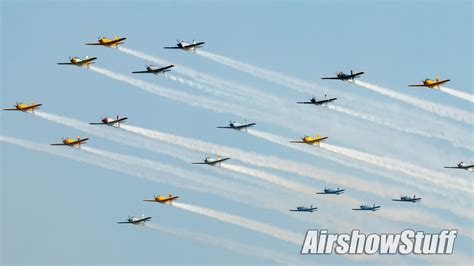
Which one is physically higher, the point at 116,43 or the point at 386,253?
the point at 116,43

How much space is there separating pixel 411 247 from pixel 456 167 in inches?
889

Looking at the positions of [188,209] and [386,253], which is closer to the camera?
[386,253]

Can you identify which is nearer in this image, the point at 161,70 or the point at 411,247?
the point at 411,247

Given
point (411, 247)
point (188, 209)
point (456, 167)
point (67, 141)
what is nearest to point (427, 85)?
point (456, 167)

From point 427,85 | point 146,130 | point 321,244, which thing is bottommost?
point 321,244

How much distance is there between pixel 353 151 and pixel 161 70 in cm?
2870

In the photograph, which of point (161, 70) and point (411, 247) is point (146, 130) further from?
point (411, 247)

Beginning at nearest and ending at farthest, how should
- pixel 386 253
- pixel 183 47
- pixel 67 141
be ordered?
pixel 386 253, pixel 183 47, pixel 67 141

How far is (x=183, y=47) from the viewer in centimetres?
18300

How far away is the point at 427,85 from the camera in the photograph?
7298 inches

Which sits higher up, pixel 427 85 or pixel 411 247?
pixel 427 85

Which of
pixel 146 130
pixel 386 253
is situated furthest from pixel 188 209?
pixel 386 253

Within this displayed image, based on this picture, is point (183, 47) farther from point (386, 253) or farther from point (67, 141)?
point (386, 253)

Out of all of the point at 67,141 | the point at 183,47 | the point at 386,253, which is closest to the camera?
the point at 386,253
